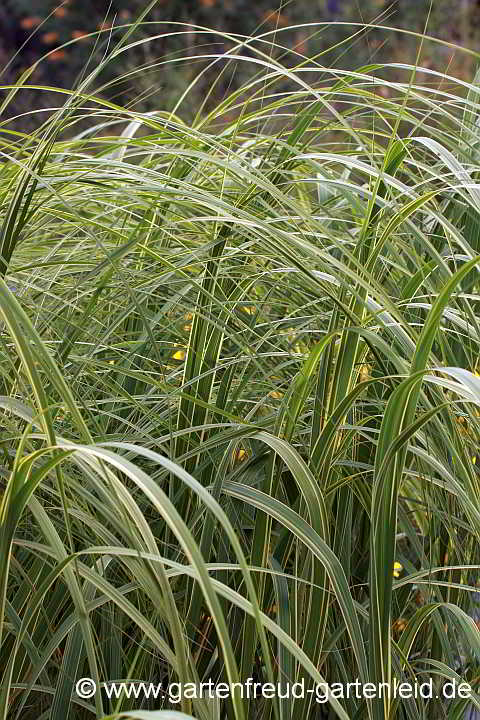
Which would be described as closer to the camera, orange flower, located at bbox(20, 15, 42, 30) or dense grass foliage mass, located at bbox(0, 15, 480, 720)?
dense grass foliage mass, located at bbox(0, 15, 480, 720)

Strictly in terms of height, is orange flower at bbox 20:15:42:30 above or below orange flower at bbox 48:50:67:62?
above

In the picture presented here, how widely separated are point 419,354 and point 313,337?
0.59 metres

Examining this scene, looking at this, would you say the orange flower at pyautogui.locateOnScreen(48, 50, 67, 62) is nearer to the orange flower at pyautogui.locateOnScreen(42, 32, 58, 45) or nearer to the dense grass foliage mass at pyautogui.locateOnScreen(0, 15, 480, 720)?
the orange flower at pyautogui.locateOnScreen(42, 32, 58, 45)

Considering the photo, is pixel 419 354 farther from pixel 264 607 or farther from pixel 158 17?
pixel 158 17

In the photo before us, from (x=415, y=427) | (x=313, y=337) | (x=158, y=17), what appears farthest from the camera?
(x=158, y=17)

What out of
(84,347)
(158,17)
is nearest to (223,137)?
(84,347)

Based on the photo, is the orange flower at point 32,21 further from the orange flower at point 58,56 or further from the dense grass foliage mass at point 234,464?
the dense grass foliage mass at point 234,464

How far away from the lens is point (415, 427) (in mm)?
841

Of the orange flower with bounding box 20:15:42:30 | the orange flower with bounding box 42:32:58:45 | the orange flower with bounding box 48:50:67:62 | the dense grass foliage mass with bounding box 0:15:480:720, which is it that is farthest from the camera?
the orange flower with bounding box 20:15:42:30

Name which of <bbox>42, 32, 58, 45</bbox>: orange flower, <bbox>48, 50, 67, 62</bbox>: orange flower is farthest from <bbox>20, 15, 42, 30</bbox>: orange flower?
<bbox>48, 50, 67, 62</bbox>: orange flower

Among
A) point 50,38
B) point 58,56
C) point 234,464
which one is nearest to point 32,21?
point 58,56

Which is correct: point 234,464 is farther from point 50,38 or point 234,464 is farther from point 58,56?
point 58,56

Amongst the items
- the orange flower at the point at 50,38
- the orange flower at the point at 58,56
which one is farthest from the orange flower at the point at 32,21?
the orange flower at the point at 58,56

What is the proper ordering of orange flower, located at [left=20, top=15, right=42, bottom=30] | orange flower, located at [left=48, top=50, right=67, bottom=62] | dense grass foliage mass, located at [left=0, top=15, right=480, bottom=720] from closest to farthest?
1. dense grass foliage mass, located at [left=0, top=15, right=480, bottom=720]
2. orange flower, located at [left=48, top=50, right=67, bottom=62]
3. orange flower, located at [left=20, top=15, right=42, bottom=30]
